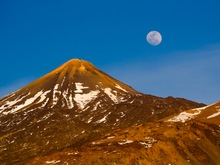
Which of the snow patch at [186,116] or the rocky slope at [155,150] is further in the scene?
the snow patch at [186,116]

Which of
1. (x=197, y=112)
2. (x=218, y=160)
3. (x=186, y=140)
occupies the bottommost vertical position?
(x=218, y=160)

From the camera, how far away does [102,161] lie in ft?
251

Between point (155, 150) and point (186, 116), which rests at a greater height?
point (186, 116)

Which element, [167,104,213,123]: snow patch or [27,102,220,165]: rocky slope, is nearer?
[27,102,220,165]: rocky slope

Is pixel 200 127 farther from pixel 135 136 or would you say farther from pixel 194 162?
pixel 194 162

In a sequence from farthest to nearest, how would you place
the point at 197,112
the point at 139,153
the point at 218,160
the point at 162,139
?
1. the point at 197,112
2. the point at 162,139
3. the point at 218,160
4. the point at 139,153

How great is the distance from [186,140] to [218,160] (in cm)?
1016

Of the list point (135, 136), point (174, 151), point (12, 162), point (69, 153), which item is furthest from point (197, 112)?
point (12, 162)

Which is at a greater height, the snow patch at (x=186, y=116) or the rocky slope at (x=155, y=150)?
the snow patch at (x=186, y=116)

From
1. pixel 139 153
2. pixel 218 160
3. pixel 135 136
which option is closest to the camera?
pixel 139 153

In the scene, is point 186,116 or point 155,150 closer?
point 155,150

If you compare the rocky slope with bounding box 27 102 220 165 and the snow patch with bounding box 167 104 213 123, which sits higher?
the snow patch with bounding box 167 104 213 123

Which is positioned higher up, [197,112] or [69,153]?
[197,112]

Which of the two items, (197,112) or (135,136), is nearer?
(135,136)
